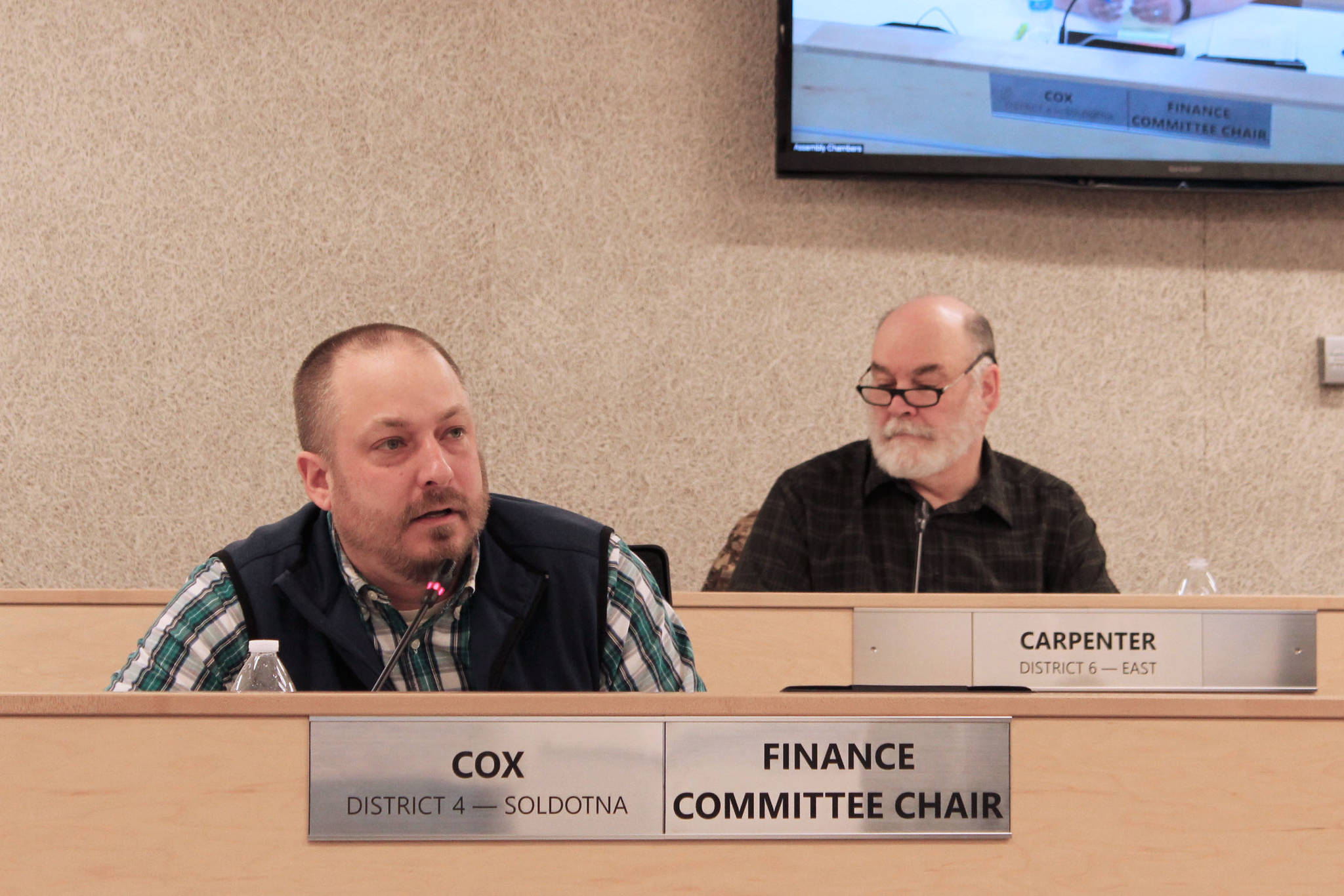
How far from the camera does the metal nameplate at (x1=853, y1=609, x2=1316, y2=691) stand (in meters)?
1.69

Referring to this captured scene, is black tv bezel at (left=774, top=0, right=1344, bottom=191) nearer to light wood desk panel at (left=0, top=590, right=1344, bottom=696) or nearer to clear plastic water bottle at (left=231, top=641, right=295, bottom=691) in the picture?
light wood desk panel at (left=0, top=590, right=1344, bottom=696)

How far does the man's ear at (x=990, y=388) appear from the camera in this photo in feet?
9.00

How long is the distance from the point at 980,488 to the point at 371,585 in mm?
1481

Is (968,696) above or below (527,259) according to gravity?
below

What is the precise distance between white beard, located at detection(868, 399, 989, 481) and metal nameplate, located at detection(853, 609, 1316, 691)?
90 centimetres

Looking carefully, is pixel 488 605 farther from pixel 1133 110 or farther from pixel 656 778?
Result: pixel 1133 110

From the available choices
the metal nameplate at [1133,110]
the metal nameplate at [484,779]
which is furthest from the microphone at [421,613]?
the metal nameplate at [1133,110]

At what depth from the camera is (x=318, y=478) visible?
62.7 inches

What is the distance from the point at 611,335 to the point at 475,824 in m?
2.56

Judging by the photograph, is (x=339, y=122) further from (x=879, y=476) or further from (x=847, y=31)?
(x=879, y=476)

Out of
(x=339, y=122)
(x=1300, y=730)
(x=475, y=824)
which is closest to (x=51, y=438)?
(x=339, y=122)

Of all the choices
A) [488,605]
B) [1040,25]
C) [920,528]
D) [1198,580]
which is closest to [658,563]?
[488,605]

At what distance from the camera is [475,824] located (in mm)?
854

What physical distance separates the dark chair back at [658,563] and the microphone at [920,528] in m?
0.87
